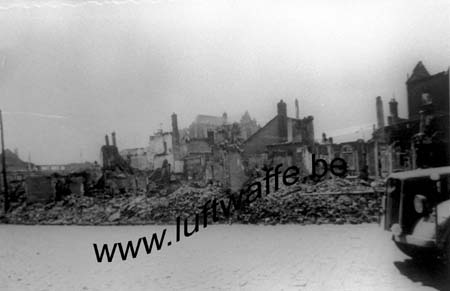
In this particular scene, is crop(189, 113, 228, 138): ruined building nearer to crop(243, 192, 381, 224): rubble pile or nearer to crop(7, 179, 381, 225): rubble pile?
crop(7, 179, 381, 225): rubble pile

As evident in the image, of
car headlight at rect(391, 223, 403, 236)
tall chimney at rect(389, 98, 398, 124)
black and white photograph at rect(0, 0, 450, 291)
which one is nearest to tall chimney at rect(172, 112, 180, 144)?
black and white photograph at rect(0, 0, 450, 291)

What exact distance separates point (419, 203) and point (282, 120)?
154 cm

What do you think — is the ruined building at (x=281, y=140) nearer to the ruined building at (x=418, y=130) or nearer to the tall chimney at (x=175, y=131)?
the ruined building at (x=418, y=130)

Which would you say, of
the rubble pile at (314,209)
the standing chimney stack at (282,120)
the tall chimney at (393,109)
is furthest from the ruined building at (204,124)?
the tall chimney at (393,109)

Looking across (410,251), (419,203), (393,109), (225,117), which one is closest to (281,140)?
(225,117)

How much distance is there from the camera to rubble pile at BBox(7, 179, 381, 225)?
11.6 ft

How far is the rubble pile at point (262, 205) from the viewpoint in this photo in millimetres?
3543

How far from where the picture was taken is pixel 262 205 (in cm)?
387

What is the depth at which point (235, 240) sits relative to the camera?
Answer: 3939 mm

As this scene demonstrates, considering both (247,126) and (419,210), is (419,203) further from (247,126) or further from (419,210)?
(247,126)

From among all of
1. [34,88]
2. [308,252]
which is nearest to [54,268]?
[34,88]

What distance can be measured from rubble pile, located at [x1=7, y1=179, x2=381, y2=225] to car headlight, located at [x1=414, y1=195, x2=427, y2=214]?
1.11 ft

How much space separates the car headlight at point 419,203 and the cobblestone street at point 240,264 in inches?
16.8

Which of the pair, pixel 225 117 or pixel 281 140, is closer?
pixel 281 140
